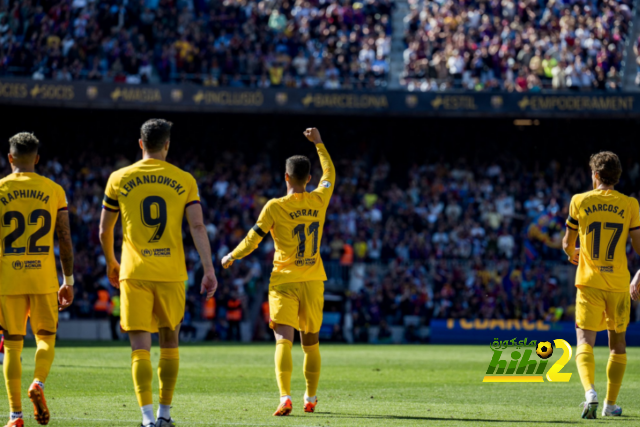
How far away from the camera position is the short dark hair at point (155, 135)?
674 cm

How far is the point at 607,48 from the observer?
31.4 metres

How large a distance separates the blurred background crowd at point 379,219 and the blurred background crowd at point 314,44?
2.65 metres

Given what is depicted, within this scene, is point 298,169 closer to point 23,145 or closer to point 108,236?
point 108,236

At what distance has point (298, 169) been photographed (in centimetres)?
844

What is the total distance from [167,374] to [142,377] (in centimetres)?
24

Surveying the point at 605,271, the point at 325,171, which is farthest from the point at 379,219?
the point at 605,271

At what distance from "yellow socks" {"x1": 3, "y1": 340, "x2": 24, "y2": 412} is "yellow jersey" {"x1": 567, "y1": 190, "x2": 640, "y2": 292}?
16.6 feet

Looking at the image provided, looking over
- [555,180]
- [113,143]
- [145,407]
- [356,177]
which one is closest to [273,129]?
[356,177]

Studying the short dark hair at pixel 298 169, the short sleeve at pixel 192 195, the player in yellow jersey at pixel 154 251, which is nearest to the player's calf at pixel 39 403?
the player in yellow jersey at pixel 154 251

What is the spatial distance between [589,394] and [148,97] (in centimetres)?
2301

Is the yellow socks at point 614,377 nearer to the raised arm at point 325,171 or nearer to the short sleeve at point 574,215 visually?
the short sleeve at point 574,215

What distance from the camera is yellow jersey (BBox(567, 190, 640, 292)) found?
8289mm

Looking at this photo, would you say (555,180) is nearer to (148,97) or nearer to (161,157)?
(148,97)

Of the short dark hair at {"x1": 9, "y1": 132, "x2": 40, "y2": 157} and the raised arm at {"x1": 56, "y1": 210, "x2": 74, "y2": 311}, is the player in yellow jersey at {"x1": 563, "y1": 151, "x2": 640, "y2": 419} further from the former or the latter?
the short dark hair at {"x1": 9, "y1": 132, "x2": 40, "y2": 157}
